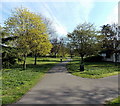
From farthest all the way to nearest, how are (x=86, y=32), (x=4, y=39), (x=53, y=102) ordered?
(x=86, y=32), (x=4, y=39), (x=53, y=102)

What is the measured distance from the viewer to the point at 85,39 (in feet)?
56.7

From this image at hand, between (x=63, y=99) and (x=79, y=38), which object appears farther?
(x=79, y=38)

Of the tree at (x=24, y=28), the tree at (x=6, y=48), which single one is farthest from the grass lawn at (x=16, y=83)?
the tree at (x=24, y=28)

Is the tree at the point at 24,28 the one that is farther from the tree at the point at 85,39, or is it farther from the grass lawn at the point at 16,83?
the tree at the point at 85,39

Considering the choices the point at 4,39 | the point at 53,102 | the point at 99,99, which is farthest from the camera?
the point at 4,39

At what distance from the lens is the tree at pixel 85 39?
16.9 meters

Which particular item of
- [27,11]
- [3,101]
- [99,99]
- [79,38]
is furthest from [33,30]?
[99,99]

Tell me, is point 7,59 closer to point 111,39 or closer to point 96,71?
point 96,71

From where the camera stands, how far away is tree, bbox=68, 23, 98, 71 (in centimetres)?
1694

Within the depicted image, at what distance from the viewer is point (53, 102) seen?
4.24m

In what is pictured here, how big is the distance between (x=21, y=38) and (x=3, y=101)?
10469mm

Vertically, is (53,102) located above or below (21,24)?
below

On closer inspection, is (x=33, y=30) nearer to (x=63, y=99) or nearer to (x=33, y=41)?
(x=33, y=41)

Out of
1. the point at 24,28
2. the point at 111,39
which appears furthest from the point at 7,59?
the point at 111,39
